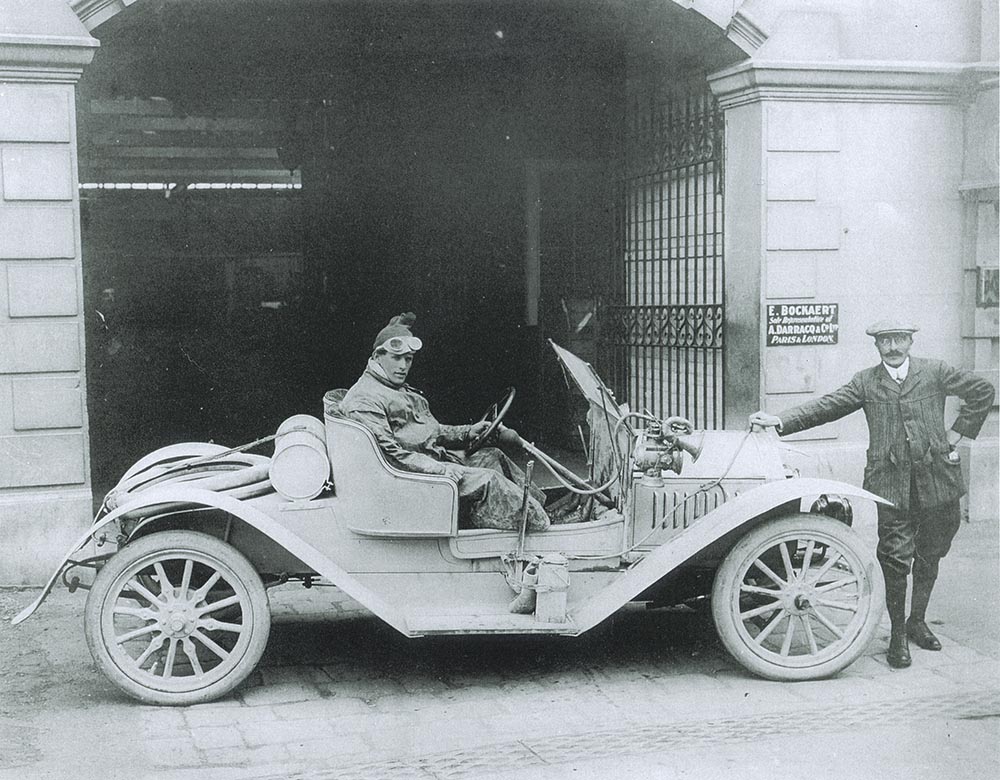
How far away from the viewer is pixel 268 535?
4.83 m

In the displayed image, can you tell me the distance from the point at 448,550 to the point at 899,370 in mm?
→ 2404

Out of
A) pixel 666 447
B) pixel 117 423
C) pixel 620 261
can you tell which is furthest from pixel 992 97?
pixel 117 423

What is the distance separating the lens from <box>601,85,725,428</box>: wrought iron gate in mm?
8648

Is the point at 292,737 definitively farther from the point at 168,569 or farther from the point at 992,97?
the point at 992,97

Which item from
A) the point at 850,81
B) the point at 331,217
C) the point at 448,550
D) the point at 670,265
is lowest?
the point at 448,550

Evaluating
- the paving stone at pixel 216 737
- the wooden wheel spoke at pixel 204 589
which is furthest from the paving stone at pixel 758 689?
the wooden wheel spoke at pixel 204 589

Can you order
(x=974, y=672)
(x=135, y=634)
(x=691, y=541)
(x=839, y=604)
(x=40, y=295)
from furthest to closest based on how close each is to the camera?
(x=40, y=295) < (x=974, y=672) < (x=839, y=604) < (x=691, y=541) < (x=135, y=634)

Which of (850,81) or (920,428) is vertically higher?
(850,81)

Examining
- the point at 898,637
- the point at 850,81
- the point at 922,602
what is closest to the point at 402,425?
the point at 898,637

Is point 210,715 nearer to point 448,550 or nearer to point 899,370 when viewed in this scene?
point 448,550

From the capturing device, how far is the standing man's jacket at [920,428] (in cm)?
541

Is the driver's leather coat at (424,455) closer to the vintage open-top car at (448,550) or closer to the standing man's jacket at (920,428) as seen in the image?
the vintage open-top car at (448,550)

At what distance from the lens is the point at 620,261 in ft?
33.2

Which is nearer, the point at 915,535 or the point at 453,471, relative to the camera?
the point at 453,471
